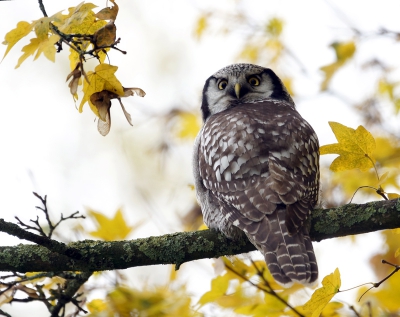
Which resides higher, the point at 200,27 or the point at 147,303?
the point at 200,27

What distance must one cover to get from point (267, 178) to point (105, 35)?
61.2 inches

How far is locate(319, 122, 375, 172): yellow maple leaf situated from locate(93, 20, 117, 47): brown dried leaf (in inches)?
53.5

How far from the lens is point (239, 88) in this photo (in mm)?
5594

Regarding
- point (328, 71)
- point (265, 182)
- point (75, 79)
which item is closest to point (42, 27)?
Answer: point (75, 79)

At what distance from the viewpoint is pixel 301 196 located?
373 centimetres

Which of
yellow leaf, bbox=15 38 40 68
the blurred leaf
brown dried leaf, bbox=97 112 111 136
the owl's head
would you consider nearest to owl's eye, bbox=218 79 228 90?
the owl's head

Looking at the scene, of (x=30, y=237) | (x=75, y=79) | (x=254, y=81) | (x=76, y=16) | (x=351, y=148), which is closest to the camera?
(x=76, y=16)

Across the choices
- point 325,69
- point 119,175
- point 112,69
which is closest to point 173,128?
point 325,69

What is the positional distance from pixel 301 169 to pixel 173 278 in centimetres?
120

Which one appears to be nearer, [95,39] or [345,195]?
[95,39]

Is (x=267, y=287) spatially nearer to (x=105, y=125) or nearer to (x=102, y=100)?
(x=105, y=125)

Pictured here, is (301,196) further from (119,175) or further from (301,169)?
(119,175)

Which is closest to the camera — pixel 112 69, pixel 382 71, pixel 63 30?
pixel 63 30

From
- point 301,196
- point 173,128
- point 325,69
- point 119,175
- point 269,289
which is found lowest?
point 269,289
